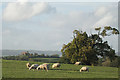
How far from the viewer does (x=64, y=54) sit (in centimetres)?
3591

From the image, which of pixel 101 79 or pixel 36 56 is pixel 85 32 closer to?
pixel 36 56

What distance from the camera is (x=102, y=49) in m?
34.1

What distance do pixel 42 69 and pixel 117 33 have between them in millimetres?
19170

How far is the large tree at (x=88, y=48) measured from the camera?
3300 cm

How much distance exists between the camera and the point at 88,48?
107 ft

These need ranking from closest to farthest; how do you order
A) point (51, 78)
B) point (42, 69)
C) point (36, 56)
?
point (51, 78) < point (42, 69) < point (36, 56)

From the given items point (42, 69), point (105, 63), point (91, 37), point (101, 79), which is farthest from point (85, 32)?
point (101, 79)

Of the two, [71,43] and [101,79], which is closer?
[101,79]

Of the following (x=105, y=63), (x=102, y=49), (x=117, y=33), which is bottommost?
(x=105, y=63)

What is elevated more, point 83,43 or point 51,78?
point 83,43

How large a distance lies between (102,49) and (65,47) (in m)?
5.86

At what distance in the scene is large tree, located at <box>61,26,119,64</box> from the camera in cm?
3300

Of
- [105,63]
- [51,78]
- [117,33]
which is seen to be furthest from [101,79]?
[105,63]

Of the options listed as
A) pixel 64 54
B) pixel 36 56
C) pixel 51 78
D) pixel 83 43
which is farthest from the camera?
pixel 36 56
